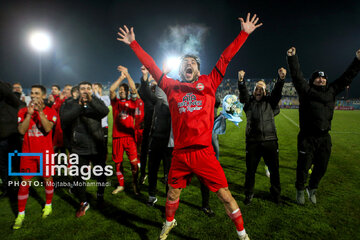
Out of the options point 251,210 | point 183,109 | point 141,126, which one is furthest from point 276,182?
point 141,126

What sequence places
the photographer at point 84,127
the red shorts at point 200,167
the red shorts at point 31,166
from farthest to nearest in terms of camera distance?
the photographer at point 84,127, the red shorts at point 31,166, the red shorts at point 200,167

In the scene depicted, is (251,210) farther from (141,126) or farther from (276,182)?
(141,126)

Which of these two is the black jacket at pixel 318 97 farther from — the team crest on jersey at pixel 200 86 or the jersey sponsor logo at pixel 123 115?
the jersey sponsor logo at pixel 123 115

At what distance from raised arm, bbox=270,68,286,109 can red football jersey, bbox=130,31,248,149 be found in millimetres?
1487

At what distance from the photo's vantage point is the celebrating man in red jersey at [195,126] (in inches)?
99.8

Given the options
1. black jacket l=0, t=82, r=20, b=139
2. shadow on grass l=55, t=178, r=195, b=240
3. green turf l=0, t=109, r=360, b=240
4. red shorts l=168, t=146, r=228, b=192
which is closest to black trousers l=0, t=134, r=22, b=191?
black jacket l=0, t=82, r=20, b=139

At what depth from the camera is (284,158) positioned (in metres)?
7.41

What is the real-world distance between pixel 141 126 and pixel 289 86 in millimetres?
58420

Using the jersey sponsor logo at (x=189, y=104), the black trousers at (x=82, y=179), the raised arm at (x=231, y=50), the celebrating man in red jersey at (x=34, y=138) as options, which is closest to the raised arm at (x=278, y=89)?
the raised arm at (x=231, y=50)

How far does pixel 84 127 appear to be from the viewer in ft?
12.4

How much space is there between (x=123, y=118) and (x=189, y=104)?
101 inches

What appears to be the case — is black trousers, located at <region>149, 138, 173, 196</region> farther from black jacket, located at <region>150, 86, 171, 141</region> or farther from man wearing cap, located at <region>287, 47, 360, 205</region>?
man wearing cap, located at <region>287, 47, 360, 205</region>

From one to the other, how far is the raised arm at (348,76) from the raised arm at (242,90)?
1.68 m

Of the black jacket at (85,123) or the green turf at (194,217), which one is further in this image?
the black jacket at (85,123)
